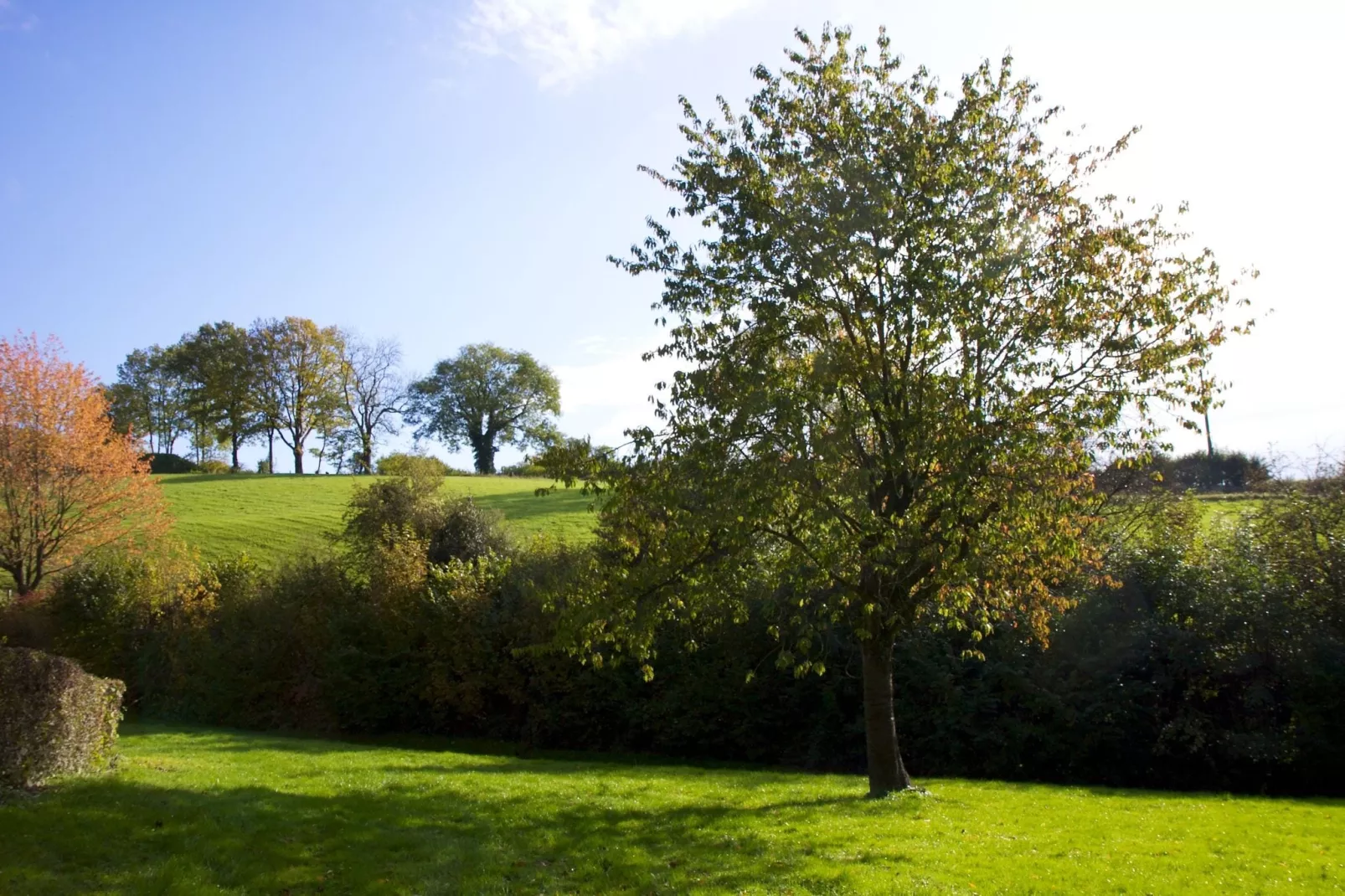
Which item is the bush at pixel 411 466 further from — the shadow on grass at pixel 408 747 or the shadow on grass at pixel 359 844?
the shadow on grass at pixel 359 844

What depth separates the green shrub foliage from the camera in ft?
64.4

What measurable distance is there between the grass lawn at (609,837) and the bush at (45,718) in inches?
20.1

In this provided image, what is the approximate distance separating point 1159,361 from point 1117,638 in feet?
37.6

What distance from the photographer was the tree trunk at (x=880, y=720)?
14953 mm

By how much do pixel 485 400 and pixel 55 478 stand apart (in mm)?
46384

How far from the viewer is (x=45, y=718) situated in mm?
12242

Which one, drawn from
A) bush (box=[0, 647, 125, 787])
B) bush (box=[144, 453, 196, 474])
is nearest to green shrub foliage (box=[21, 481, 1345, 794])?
bush (box=[0, 647, 125, 787])

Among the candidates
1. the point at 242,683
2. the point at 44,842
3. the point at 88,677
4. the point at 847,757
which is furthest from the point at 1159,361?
the point at 242,683

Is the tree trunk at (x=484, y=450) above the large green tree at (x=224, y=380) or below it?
below

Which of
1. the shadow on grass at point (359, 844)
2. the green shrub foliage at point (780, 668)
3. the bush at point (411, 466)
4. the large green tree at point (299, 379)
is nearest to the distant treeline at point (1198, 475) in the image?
the green shrub foliage at point (780, 668)

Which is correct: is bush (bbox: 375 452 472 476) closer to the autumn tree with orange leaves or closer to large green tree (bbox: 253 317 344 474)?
the autumn tree with orange leaves

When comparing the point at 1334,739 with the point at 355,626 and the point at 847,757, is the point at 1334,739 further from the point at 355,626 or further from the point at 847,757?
the point at 355,626

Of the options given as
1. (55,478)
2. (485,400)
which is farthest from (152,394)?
(55,478)

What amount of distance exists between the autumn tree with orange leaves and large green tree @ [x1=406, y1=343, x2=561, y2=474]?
43.1 metres
